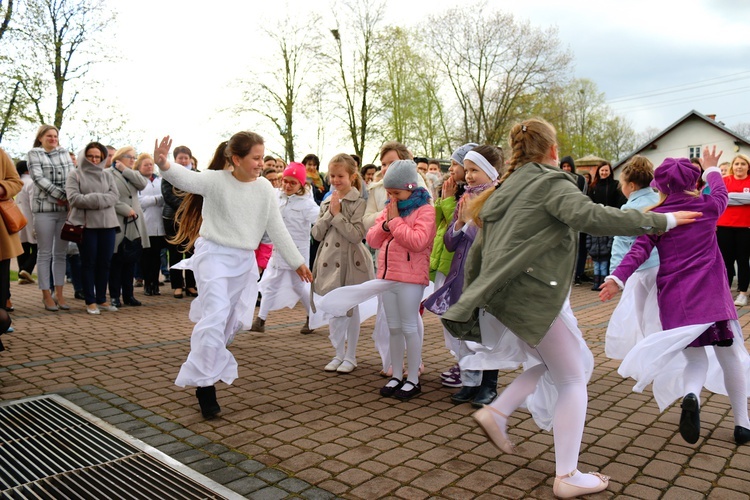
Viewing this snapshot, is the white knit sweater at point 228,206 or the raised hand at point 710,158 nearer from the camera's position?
the raised hand at point 710,158

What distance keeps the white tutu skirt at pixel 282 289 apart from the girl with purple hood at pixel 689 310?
14.1 feet

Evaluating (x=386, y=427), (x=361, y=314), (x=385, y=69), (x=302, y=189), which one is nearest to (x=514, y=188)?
(x=386, y=427)

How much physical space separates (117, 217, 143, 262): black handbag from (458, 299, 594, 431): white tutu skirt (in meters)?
7.24

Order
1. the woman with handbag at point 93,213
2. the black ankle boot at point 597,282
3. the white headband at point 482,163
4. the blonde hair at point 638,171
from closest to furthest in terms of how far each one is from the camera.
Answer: the white headband at point 482,163
the blonde hair at point 638,171
the woman with handbag at point 93,213
the black ankle boot at point 597,282

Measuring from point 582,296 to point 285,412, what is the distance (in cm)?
816

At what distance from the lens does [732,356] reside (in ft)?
13.6

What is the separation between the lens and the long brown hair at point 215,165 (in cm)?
480

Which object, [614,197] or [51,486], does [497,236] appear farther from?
[614,197]

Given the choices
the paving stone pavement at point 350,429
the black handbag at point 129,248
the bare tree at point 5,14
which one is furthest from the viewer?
the bare tree at point 5,14

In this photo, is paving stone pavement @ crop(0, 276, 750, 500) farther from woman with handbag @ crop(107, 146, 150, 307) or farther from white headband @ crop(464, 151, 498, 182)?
woman with handbag @ crop(107, 146, 150, 307)

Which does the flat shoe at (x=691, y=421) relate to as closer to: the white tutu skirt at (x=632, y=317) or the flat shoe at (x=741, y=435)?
the flat shoe at (x=741, y=435)

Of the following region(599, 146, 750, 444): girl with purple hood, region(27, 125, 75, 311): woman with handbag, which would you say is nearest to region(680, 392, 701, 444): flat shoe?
region(599, 146, 750, 444): girl with purple hood

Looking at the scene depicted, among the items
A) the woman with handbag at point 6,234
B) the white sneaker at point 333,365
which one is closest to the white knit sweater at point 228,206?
the white sneaker at point 333,365

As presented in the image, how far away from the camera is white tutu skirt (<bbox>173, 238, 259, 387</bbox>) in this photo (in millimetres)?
4488
